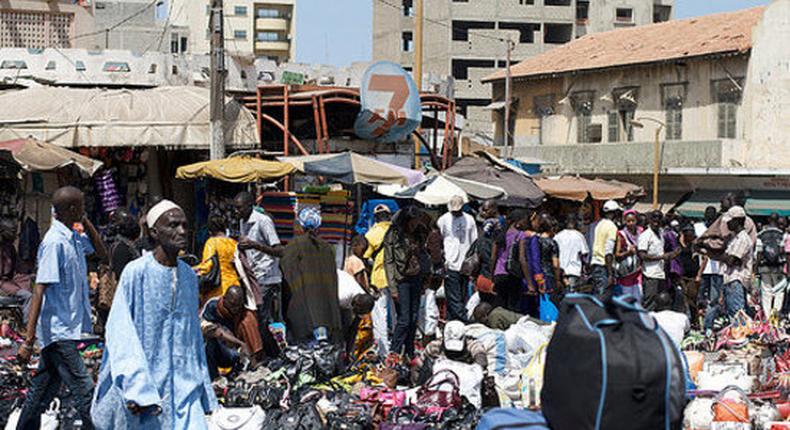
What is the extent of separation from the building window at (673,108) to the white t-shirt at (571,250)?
24846 mm

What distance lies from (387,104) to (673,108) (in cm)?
2208

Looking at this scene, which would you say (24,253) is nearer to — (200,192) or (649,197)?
(200,192)

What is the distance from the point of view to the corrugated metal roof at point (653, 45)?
36.2 metres

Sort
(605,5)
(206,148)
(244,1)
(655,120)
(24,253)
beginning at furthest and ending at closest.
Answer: (244,1) → (605,5) → (655,120) → (206,148) → (24,253)

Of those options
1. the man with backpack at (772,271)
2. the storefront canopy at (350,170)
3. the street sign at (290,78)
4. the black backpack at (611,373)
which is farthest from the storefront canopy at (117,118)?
the black backpack at (611,373)

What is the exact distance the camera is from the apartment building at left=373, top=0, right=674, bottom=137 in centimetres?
6084

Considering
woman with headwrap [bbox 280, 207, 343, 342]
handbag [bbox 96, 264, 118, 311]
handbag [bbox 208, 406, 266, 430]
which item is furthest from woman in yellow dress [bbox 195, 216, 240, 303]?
handbag [bbox 208, 406, 266, 430]

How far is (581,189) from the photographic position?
67.6 feet

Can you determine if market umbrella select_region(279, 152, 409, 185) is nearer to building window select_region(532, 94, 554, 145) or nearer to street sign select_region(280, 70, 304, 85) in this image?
street sign select_region(280, 70, 304, 85)

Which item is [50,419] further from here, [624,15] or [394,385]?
[624,15]

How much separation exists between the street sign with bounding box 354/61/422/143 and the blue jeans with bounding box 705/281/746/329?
603 cm

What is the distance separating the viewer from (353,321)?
11430 millimetres

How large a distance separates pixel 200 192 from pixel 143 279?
38.8 feet

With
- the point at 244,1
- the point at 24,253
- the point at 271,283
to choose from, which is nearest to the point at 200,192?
the point at 24,253
